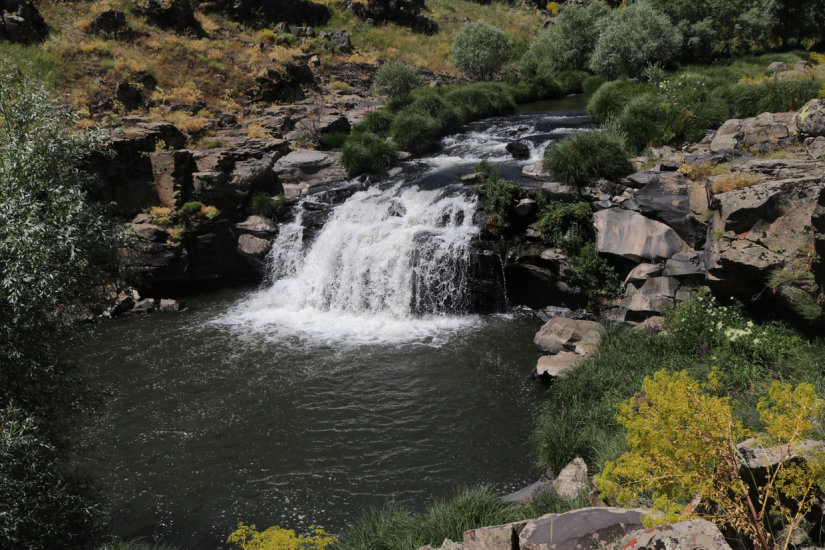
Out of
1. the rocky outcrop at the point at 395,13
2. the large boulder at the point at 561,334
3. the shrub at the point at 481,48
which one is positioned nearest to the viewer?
the large boulder at the point at 561,334

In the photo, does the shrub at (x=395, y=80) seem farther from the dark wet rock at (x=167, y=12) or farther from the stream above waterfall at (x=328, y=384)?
the dark wet rock at (x=167, y=12)

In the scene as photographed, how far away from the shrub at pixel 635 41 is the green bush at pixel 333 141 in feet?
48.9

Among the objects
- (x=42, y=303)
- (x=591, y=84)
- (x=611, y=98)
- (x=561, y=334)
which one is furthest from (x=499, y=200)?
(x=591, y=84)

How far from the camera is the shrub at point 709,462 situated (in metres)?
2.74

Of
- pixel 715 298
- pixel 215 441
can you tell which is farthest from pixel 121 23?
pixel 715 298

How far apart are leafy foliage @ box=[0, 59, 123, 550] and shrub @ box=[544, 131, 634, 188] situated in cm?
1081

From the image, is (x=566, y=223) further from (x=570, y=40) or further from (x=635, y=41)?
(x=570, y=40)

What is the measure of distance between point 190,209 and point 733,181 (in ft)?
49.2

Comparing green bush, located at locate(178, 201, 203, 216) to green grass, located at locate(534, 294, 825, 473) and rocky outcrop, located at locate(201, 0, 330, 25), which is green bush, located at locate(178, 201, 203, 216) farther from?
rocky outcrop, located at locate(201, 0, 330, 25)

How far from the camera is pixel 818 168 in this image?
8.19m

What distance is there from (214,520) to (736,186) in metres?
10.3

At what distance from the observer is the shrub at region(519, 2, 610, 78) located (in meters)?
32.2

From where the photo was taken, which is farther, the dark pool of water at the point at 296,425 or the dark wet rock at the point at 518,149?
the dark wet rock at the point at 518,149

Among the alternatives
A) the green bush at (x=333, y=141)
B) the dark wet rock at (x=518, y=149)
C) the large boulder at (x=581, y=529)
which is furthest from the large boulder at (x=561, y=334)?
the green bush at (x=333, y=141)
